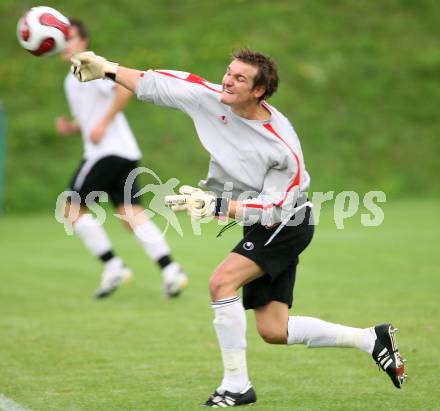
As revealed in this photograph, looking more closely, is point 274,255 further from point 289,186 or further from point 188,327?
point 188,327

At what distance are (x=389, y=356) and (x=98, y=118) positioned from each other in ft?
16.1

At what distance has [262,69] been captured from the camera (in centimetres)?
528

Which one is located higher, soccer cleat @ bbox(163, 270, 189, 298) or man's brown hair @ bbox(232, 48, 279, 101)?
man's brown hair @ bbox(232, 48, 279, 101)

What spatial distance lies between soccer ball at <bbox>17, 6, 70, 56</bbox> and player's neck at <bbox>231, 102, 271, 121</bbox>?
1.23 meters

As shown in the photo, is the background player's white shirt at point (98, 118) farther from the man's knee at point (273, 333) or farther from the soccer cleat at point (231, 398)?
the soccer cleat at point (231, 398)

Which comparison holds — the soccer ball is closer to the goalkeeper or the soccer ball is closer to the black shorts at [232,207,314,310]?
the goalkeeper

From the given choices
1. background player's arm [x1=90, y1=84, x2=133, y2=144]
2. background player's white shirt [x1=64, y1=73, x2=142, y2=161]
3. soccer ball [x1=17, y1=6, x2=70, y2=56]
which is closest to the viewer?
soccer ball [x1=17, y1=6, x2=70, y2=56]

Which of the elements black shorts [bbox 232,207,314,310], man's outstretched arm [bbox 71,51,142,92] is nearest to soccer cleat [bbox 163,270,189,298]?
black shorts [bbox 232,207,314,310]

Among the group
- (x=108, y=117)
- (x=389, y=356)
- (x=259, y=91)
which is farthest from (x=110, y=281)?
(x=259, y=91)

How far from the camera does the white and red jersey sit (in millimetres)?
5188

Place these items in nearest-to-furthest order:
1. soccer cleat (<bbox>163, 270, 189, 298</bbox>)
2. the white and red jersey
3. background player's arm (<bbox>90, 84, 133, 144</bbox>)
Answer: the white and red jersey
soccer cleat (<bbox>163, 270, 189, 298</bbox>)
background player's arm (<bbox>90, 84, 133, 144</bbox>)

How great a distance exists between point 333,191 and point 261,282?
11989 millimetres

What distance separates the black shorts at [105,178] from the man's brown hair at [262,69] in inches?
167

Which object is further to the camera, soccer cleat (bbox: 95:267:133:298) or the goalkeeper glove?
soccer cleat (bbox: 95:267:133:298)
